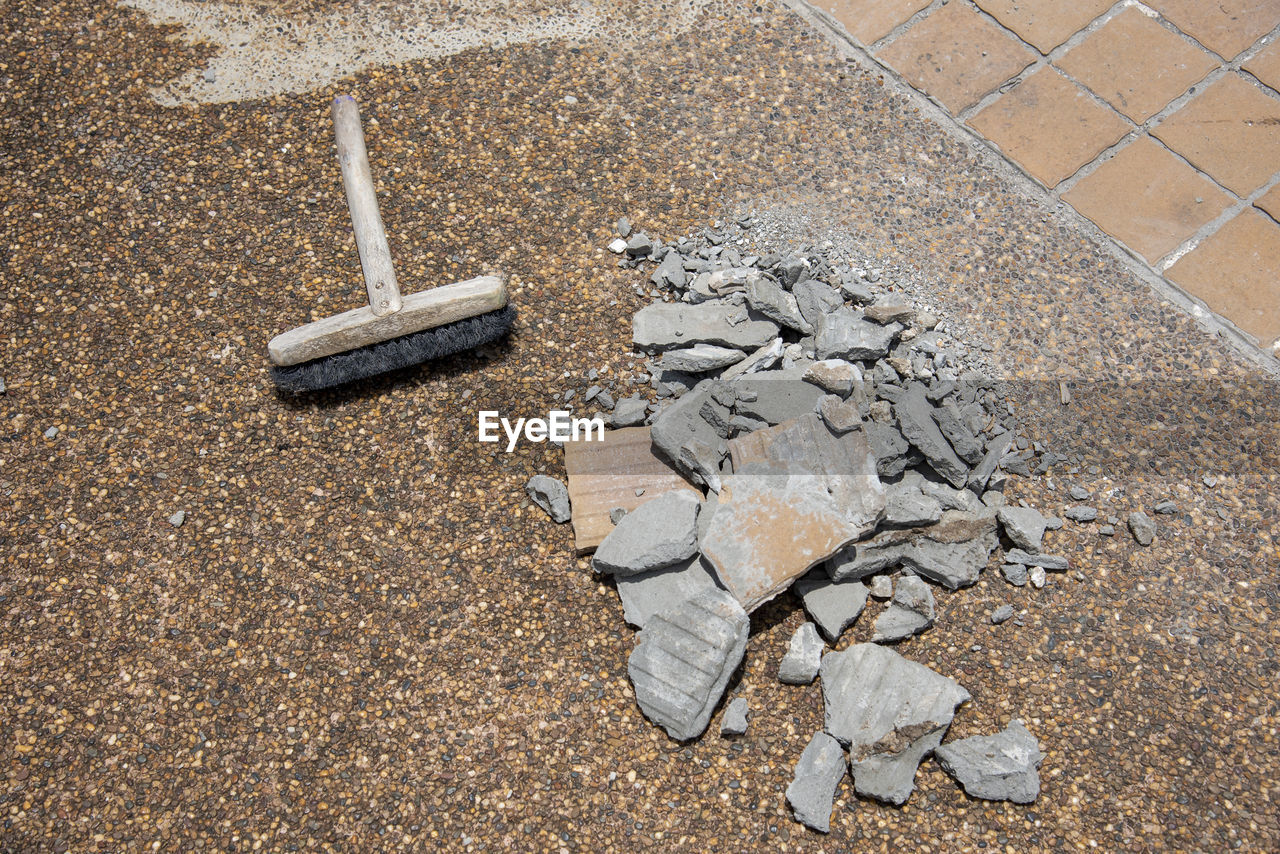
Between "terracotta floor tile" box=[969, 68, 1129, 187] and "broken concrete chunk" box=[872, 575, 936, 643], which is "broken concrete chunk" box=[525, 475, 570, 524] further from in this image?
"terracotta floor tile" box=[969, 68, 1129, 187]

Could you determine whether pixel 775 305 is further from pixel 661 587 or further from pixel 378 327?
pixel 378 327

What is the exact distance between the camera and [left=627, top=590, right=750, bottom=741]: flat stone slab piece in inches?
95.3

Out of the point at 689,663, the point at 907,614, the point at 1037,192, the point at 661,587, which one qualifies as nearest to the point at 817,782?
the point at 689,663

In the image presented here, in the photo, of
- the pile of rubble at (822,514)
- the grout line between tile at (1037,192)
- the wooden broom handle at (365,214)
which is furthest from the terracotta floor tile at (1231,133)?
the wooden broom handle at (365,214)

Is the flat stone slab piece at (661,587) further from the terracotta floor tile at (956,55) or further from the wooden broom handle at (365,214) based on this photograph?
the terracotta floor tile at (956,55)

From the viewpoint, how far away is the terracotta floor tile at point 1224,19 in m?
3.64

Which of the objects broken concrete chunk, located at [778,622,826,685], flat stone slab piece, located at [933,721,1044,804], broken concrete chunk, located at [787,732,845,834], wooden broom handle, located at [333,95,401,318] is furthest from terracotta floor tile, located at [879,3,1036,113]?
broken concrete chunk, located at [787,732,845,834]

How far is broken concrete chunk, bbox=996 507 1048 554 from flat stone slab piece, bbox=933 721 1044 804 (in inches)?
22.0

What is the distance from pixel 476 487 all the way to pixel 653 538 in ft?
2.12

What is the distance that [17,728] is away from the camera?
243 centimetres

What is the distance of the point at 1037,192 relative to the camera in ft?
11.1

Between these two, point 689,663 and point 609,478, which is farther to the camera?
point 609,478

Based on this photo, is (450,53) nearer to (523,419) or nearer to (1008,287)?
(523,419)

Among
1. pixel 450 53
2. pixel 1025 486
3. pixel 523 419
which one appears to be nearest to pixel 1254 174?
pixel 1025 486
